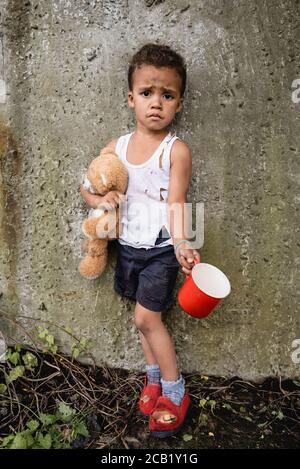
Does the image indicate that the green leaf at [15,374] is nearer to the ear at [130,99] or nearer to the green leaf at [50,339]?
the green leaf at [50,339]

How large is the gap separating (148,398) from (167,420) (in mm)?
171

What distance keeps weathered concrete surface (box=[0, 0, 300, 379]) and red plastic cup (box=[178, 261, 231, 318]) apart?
0.47 metres

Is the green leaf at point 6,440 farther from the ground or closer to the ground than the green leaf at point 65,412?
closer to the ground

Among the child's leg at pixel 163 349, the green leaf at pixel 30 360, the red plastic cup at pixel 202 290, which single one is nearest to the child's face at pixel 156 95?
the red plastic cup at pixel 202 290

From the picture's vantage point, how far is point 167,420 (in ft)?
6.96

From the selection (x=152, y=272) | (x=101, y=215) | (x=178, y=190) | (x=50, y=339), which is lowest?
(x=50, y=339)

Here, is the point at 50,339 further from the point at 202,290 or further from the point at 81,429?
the point at 202,290

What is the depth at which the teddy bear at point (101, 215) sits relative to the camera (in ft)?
6.97

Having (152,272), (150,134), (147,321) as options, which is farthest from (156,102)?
(147,321)

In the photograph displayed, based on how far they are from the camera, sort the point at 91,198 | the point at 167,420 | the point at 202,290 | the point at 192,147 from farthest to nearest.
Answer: the point at 192,147 → the point at 91,198 → the point at 167,420 → the point at 202,290

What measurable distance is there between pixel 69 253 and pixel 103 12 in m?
1.23

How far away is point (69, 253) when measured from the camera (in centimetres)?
249

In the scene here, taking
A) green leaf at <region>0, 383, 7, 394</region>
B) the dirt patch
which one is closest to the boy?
the dirt patch

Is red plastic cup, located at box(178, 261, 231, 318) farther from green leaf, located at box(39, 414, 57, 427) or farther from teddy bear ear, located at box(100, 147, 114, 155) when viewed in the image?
green leaf, located at box(39, 414, 57, 427)
